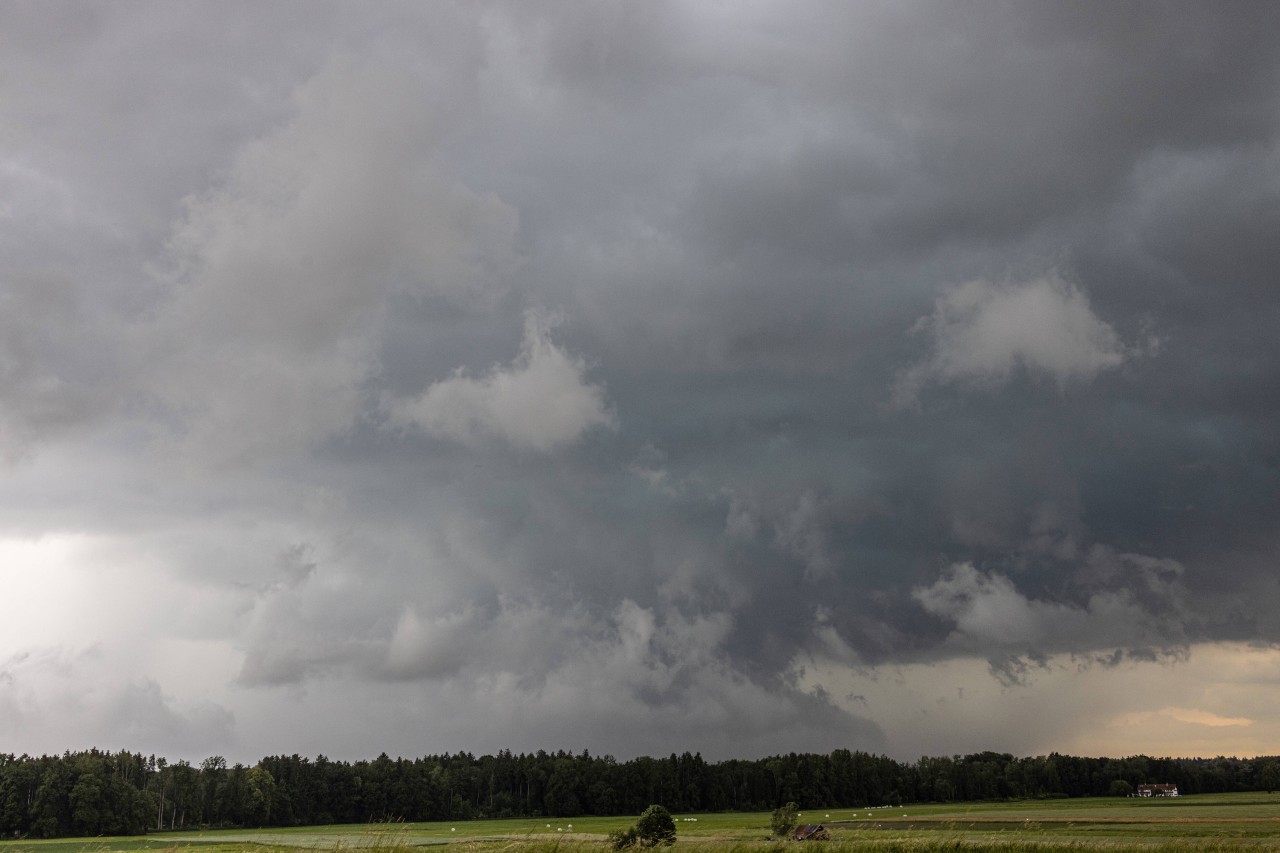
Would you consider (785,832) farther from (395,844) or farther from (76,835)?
(76,835)

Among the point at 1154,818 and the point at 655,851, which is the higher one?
the point at 655,851

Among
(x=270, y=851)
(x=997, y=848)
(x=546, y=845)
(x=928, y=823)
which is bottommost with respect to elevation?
(x=928, y=823)

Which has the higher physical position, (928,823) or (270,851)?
(270,851)

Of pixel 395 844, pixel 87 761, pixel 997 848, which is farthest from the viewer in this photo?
pixel 87 761

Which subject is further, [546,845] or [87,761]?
[87,761]

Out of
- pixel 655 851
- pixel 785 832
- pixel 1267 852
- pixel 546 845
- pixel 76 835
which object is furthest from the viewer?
pixel 76 835

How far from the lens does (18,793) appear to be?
607ft

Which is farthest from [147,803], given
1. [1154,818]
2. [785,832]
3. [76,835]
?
[1154,818]

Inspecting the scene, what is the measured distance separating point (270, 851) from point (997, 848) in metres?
76.0

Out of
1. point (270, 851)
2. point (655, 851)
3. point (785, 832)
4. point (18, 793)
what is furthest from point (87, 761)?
point (655, 851)

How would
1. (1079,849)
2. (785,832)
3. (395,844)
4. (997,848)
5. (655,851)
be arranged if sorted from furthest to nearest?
(785,832) → (997,848) → (1079,849) → (655,851) → (395,844)

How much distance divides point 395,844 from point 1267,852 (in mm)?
41073

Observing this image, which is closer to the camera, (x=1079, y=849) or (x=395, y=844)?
(x=395, y=844)

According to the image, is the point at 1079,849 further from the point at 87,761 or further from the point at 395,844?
the point at 87,761
